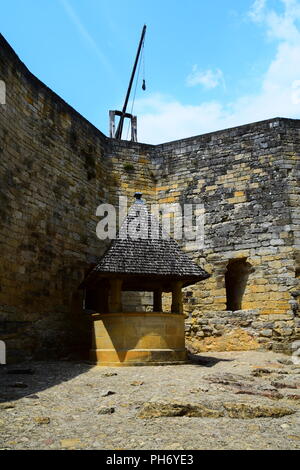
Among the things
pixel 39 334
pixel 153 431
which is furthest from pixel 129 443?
pixel 39 334

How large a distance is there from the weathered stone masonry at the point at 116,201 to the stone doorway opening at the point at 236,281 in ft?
0.13

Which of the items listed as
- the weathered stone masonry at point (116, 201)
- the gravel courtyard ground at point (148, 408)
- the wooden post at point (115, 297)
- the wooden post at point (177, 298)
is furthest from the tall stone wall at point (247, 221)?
the wooden post at point (115, 297)

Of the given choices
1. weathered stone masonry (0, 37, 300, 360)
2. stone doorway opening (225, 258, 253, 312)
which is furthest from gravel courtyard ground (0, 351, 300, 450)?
stone doorway opening (225, 258, 253, 312)

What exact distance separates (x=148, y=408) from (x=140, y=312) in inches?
144

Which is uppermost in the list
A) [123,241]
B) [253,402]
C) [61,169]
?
[61,169]

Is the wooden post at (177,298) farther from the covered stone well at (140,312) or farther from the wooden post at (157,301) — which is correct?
the wooden post at (157,301)

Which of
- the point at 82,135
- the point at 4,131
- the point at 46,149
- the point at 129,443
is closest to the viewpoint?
the point at 129,443

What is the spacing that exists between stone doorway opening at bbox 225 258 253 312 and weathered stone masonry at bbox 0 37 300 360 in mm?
39

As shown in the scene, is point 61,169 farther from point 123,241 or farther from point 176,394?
point 176,394

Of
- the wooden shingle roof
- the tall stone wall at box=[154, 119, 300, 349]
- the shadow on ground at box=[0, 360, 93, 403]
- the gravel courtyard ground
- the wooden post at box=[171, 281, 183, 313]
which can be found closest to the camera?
the gravel courtyard ground

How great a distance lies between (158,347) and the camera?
8.16m

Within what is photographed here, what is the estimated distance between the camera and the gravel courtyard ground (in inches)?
145

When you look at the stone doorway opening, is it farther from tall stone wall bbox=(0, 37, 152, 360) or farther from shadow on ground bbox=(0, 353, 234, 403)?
tall stone wall bbox=(0, 37, 152, 360)

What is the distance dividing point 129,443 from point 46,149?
26.3 ft
